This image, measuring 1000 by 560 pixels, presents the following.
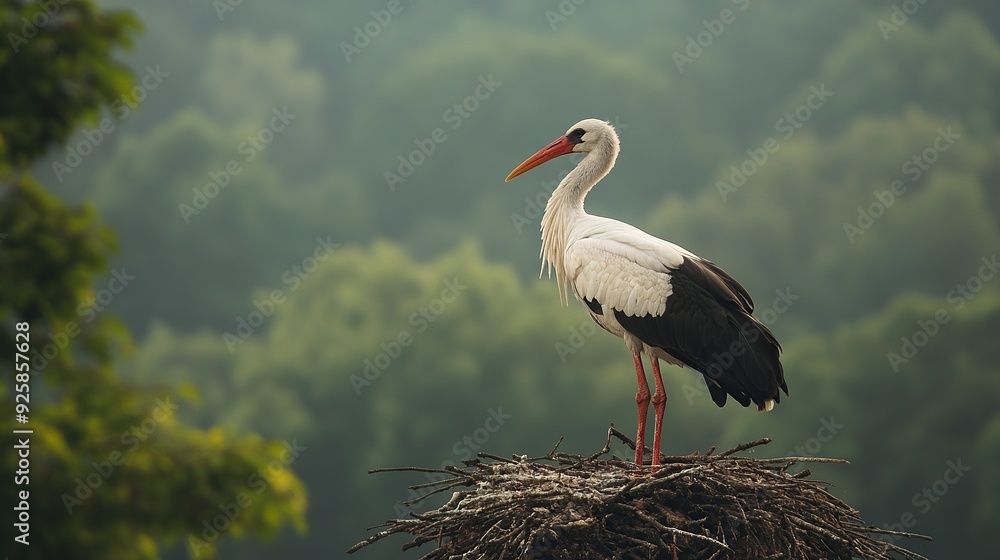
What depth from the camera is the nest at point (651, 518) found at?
5008 millimetres

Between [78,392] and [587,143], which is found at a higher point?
[587,143]

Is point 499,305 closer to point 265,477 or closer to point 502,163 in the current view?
point 502,163

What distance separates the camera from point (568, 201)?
22.7 feet

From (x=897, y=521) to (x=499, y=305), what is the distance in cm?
1031

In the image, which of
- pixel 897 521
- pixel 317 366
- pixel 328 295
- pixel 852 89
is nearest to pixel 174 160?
pixel 328 295

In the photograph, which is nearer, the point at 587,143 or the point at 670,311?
the point at 670,311

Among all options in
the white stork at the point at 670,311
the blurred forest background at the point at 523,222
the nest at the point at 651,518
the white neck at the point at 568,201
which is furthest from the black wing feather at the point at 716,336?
the blurred forest background at the point at 523,222

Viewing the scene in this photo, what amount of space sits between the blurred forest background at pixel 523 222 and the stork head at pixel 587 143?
791cm

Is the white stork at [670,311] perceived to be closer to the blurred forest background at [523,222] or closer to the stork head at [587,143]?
the stork head at [587,143]

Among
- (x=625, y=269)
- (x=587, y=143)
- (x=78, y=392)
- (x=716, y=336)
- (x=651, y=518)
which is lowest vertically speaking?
(x=651, y=518)

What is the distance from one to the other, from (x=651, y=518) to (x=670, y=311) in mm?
1381

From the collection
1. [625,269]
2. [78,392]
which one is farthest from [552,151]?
[78,392]

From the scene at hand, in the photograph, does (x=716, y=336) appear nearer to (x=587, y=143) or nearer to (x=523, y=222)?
(x=587, y=143)

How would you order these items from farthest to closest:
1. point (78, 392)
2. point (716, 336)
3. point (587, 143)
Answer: point (587, 143)
point (78, 392)
point (716, 336)
